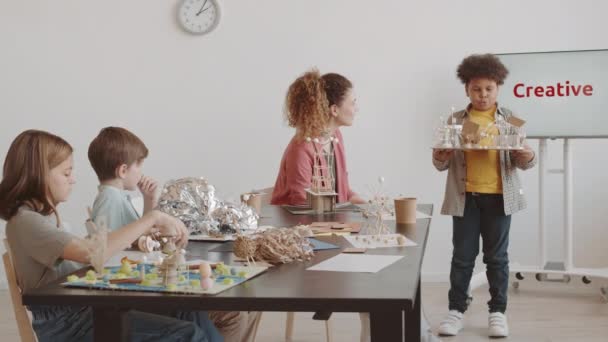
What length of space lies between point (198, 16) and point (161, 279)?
10.7 ft

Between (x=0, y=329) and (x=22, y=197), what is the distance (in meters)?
2.08

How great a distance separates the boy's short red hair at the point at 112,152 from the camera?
8.22 feet

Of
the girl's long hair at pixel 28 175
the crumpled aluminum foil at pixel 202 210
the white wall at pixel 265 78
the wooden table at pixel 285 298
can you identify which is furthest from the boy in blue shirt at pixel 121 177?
the white wall at pixel 265 78

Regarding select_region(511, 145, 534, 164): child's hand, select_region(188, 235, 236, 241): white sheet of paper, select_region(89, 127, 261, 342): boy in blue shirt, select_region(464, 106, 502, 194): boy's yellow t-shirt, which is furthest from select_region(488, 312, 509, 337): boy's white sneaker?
select_region(188, 235, 236, 241): white sheet of paper

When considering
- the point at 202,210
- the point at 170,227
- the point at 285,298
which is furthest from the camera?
the point at 202,210

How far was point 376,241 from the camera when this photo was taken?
2.22 metres

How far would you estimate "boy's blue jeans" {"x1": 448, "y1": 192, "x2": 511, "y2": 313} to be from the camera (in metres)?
3.51

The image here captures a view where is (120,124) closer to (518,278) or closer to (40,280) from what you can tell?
(518,278)

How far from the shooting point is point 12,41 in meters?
4.82

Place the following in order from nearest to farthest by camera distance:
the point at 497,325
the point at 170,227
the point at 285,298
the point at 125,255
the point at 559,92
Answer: the point at 285,298, the point at 170,227, the point at 125,255, the point at 497,325, the point at 559,92

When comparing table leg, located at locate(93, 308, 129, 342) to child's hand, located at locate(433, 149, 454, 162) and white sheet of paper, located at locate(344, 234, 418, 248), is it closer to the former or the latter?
white sheet of paper, located at locate(344, 234, 418, 248)

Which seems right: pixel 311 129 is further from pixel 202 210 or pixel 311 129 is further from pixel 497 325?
pixel 497 325

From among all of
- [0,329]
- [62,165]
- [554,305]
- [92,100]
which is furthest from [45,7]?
[554,305]

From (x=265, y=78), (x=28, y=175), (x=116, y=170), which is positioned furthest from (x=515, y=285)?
(x=28, y=175)
